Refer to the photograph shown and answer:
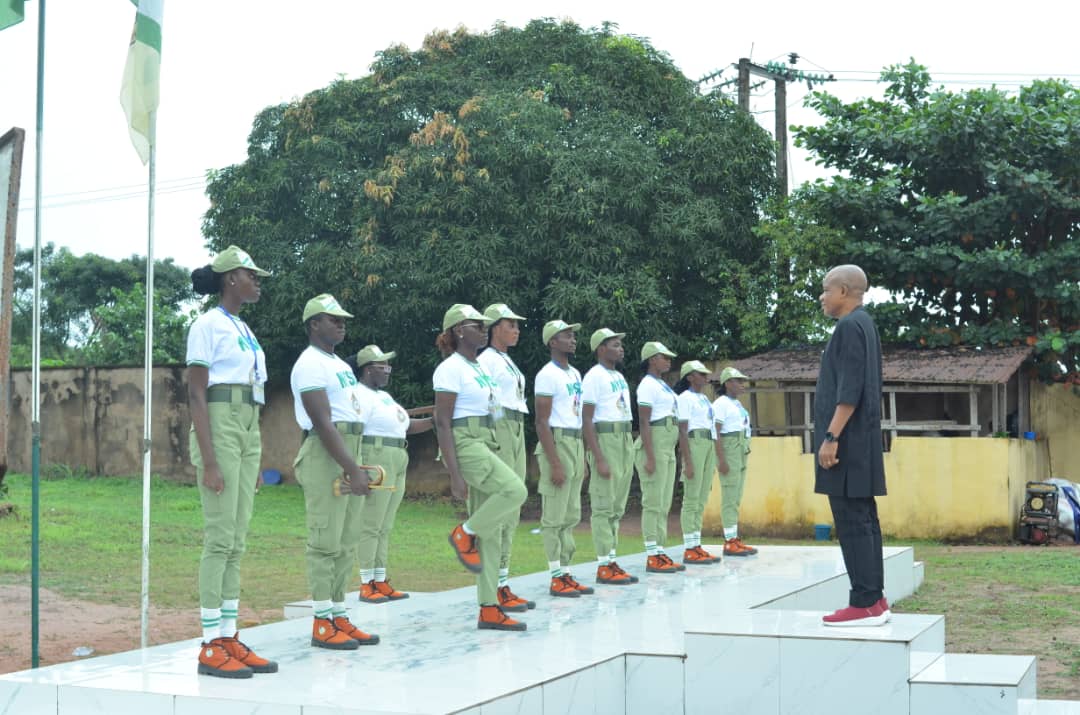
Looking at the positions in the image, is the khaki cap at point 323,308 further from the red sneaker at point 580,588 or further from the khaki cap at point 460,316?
the red sneaker at point 580,588

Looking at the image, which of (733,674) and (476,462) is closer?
(733,674)

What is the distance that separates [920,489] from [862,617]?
41.8 feet

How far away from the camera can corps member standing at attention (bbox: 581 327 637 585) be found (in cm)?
944

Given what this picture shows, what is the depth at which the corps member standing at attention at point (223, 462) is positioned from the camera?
5855mm

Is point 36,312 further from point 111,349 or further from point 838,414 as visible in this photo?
point 111,349

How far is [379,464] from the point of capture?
9.78 metres

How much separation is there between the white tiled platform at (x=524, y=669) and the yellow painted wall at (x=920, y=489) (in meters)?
11.2

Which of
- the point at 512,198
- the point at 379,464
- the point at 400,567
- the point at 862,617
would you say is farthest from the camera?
the point at 512,198

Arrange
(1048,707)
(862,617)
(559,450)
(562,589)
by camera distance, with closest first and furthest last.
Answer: (862,617) < (1048,707) < (559,450) < (562,589)

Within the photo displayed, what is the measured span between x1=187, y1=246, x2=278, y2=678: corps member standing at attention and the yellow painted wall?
13.9m

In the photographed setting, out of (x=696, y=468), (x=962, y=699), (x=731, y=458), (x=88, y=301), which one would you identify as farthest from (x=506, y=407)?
(x=88, y=301)

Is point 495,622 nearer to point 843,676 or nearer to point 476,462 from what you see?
point 476,462

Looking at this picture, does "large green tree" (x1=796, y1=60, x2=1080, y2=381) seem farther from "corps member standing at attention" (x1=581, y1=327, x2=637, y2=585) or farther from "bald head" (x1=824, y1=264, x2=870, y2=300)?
"bald head" (x1=824, y1=264, x2=870, y2=300)

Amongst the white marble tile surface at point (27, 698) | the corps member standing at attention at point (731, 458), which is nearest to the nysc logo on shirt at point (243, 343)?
the white marble tile surface at point (27, 698)
